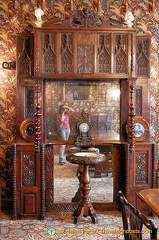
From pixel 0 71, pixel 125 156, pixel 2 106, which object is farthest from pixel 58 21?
pixel 125 156

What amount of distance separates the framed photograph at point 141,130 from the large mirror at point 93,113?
0.30 metres

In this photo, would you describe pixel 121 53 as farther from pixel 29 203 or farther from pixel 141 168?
pixel 29 203

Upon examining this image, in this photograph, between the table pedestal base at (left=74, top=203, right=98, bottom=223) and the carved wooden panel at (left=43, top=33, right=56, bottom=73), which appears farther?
the carved wooden panel at (left=43, top=33, right=56, bottom=73)

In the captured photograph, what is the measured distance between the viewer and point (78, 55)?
3.42 m

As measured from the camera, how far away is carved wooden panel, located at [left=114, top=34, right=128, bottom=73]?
135 inches

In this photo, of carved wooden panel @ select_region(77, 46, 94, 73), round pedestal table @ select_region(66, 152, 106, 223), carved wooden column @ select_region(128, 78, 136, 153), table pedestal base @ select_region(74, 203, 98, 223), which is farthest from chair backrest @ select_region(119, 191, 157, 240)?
carved wooden panel @ select_region(77, 46, 94, 73)

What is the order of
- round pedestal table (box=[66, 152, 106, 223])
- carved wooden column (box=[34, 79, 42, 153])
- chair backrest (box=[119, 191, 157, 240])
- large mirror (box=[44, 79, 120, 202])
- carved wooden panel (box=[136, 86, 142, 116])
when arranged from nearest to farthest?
chair backrest (box=[119, 191, 157, 240]) < round pedestal table (box=[66, 152, 106, 223]) < carved wooden column (box=[34, 79, 42, 153]) < large mirror (box=[44, 79, 120, 202]) < carved wooden panel (box=[136, 86, 142, 116])

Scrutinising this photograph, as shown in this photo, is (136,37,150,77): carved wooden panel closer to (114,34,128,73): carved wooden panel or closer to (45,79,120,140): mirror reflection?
(114,34,128,73): carved wooden panel

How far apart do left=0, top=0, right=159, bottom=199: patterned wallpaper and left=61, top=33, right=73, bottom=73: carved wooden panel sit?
1.95 ft

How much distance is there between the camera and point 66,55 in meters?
3.41

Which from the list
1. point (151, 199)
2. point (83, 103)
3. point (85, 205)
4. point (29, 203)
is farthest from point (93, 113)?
point (151, 199)

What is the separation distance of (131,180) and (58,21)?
2.58 m

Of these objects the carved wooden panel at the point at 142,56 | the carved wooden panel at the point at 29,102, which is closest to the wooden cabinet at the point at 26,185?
the carved wooden panel at the point at 29,102

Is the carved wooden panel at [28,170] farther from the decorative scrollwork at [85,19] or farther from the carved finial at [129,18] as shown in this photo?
the carved finial at [129,18]
